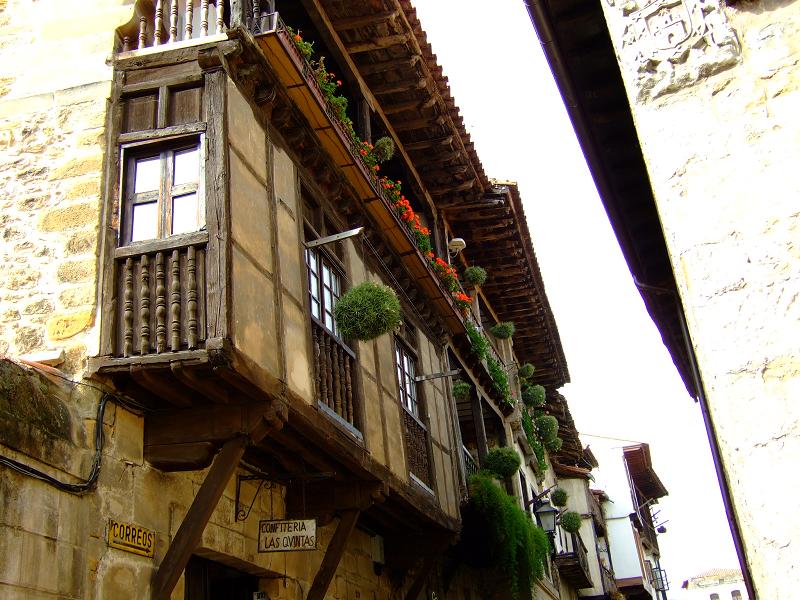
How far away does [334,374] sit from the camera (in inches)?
339

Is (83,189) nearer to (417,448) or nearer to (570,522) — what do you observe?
(417,448)

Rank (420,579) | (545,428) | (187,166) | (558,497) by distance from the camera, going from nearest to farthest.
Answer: (187,166)
(420,579)
(558,497)
(545,428)

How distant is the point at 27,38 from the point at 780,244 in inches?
279

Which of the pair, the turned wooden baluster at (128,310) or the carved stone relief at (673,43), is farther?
the turned wooden baluster at (128,310)

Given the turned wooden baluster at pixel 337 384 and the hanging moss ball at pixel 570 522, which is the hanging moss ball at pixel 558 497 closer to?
the hanging moss ball at pixel 570 522

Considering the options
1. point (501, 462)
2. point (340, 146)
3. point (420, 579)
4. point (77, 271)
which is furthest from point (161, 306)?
point (501, 462)

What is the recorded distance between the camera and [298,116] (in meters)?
8.97

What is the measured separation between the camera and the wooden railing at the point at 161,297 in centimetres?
625

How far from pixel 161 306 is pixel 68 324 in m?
0.73

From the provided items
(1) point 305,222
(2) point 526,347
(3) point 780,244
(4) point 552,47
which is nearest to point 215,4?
(1) point 305,222

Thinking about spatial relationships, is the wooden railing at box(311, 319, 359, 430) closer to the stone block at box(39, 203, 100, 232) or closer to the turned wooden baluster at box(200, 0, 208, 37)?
the stone block at box(39, 203, 100, 232)

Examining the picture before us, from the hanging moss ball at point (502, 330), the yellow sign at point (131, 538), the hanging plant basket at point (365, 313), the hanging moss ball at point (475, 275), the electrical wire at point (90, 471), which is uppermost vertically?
the hanging moss ball at point (475, 275)

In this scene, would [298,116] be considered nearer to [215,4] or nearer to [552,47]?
[215,4]

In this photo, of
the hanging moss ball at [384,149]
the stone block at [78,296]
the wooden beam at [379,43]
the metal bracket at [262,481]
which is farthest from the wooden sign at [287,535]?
the wooden beam at [379,43]
